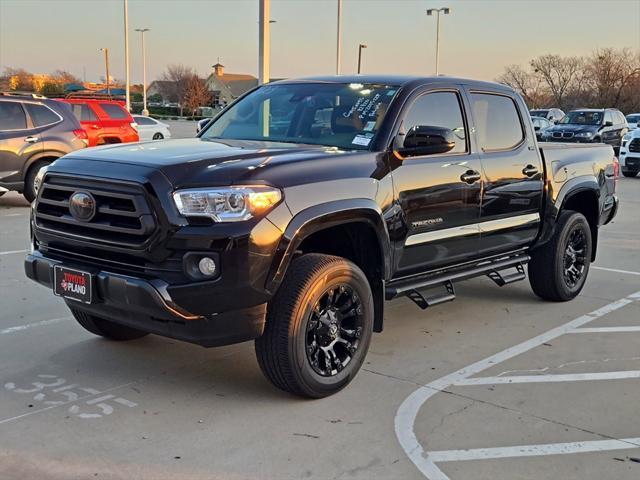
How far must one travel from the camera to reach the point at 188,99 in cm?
7738

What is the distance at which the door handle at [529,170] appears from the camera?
5936mm

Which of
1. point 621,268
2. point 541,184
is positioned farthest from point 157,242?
point 621,268

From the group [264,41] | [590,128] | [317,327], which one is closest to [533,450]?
[317,327]

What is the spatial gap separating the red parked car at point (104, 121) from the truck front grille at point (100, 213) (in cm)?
1107

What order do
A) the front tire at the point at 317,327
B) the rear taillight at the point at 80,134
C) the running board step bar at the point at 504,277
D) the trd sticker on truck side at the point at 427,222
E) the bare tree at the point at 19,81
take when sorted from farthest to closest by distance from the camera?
the bare tree at the point at 19,81
the rear taillight at the point at 80,134
the running board step bar at the point at 504,277
the trd sticker on truck side at the point at 427,222
the front tire at the point at 317,327

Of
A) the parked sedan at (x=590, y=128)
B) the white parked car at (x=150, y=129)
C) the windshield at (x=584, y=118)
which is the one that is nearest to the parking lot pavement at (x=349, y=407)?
the parked sedan at (x=590, y=128)

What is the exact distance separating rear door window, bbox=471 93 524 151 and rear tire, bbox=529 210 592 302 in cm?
104

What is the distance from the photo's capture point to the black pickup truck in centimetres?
370

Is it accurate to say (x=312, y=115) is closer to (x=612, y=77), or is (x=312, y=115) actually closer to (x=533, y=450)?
(x=533, y=450)

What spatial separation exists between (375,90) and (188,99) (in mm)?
75094

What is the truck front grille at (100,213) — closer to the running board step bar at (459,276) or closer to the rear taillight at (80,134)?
the running board step bar at (459,276)

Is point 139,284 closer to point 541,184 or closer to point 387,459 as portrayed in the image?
point 387,459

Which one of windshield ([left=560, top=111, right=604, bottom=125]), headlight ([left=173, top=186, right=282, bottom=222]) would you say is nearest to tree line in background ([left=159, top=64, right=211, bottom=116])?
windshield ([left=560, top=111, right=604, bottom=125])

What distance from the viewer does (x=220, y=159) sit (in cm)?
397
